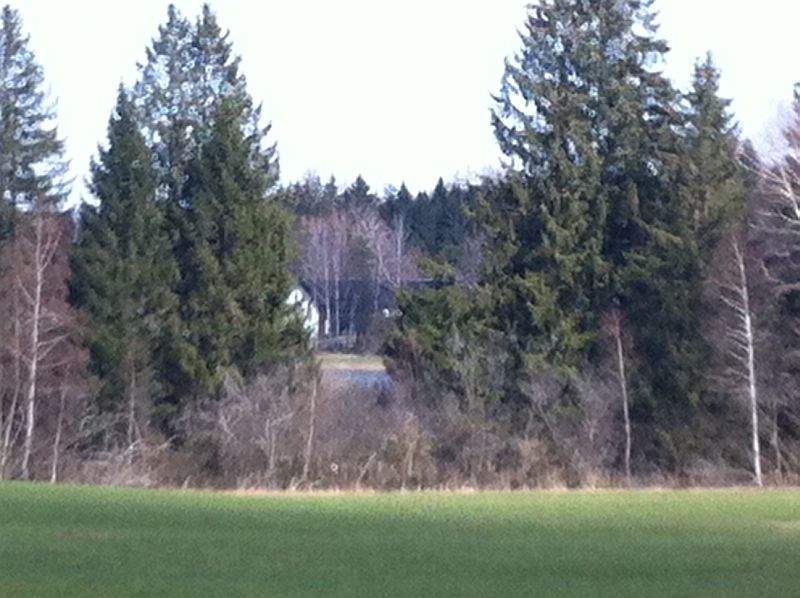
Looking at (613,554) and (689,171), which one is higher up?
(689,171)

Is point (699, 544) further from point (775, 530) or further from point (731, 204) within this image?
point (731, 204)

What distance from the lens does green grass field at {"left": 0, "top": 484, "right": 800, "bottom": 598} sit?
19.6 m

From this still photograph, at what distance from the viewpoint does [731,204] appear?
50.4 meters

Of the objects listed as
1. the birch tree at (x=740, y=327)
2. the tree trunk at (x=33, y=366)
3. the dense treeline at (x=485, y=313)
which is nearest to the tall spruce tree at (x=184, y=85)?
the dense treeline at (x=485, y=313)

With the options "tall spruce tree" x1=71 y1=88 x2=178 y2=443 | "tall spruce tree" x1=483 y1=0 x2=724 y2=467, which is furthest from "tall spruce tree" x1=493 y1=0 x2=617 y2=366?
"tall spruce tree" x1=71 y1=88 x2=178 y2=443

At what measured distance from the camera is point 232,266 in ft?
171

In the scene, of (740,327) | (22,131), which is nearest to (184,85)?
(22,131)

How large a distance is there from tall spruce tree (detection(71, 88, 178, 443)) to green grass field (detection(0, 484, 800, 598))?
420 inches

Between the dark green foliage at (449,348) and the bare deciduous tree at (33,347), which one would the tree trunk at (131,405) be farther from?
the dark green foliage at (449,348)

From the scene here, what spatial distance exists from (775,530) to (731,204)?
22.5m

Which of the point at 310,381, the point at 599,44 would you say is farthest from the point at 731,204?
the point at 310,381

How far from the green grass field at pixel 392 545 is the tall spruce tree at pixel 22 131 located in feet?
65.2

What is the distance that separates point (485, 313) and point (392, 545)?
27.4 m

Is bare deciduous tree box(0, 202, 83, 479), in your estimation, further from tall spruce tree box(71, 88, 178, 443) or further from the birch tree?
the birch tree
